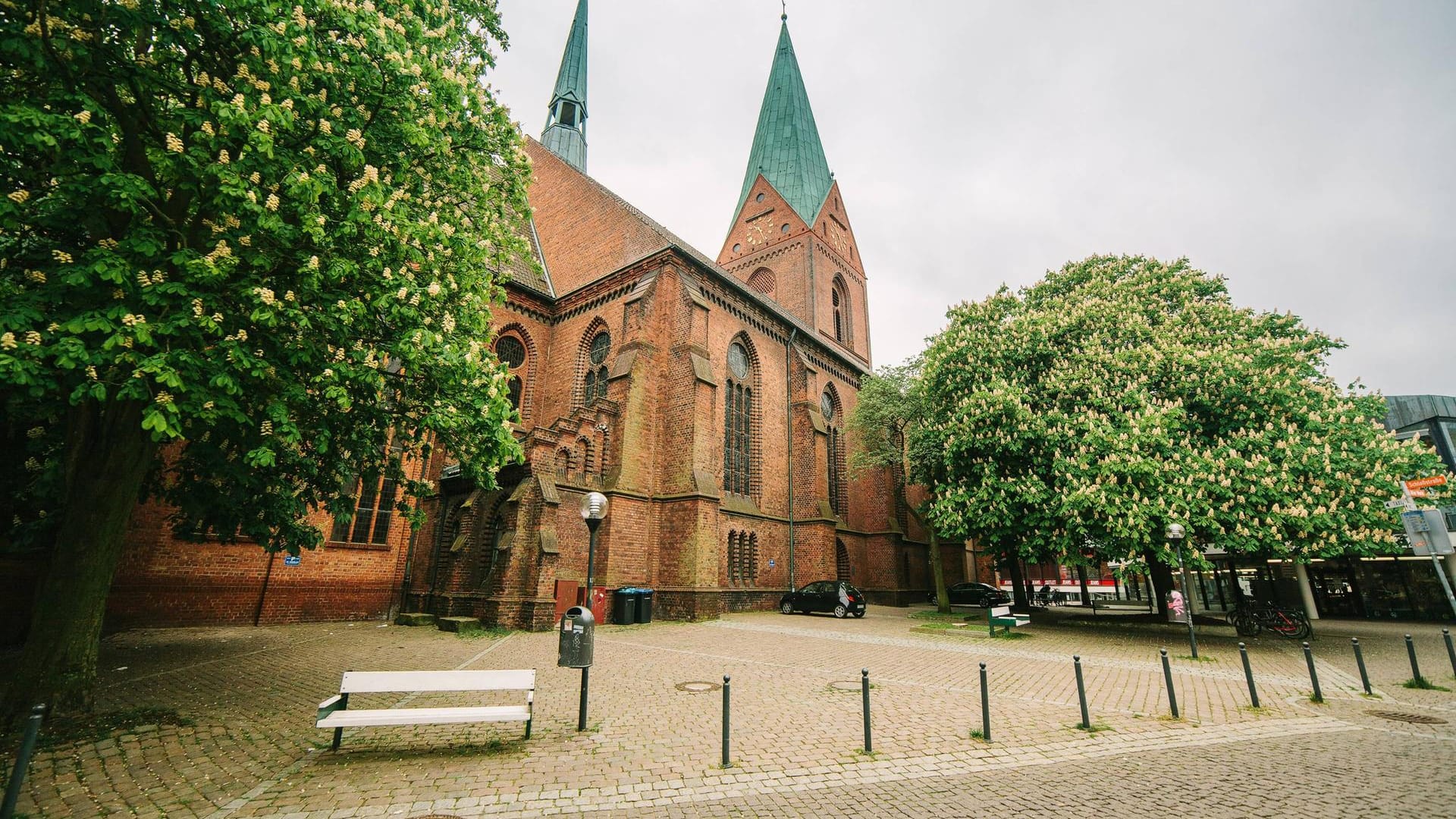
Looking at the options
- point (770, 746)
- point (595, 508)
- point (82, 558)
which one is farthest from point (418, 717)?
point (82, 558)

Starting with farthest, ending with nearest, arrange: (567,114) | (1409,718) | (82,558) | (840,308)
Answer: (567,114), (840,308), (1409,718), (82,558)

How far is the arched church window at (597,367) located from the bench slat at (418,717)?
15.4 meters

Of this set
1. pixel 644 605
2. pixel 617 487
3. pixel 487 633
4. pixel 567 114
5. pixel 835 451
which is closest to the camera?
pixel 487 633

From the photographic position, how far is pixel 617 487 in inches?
663

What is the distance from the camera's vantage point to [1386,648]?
13.2 metres

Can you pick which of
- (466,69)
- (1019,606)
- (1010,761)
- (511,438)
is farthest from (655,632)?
(1019,606)

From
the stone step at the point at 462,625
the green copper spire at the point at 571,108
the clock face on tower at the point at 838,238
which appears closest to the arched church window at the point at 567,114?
the green copper spire at the point at 571,108

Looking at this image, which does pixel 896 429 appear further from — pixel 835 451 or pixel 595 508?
pixel 595 508

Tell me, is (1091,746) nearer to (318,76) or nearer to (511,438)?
(511,438)

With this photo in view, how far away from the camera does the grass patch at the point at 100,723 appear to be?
5458 mm

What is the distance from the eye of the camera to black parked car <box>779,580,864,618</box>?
19266 mm

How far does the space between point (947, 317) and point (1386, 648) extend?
12667mm

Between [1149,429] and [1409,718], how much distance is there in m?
7.12

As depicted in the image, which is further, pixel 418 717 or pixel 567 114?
pixel 567 114
